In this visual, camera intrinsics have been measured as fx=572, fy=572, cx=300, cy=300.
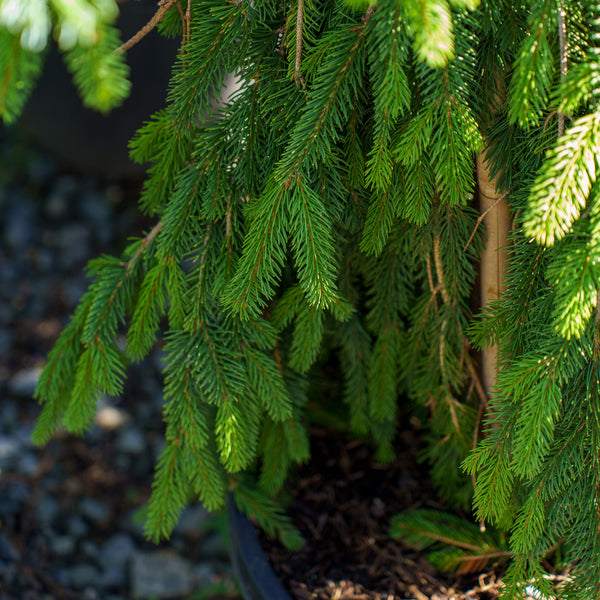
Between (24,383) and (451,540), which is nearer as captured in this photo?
(451,540)

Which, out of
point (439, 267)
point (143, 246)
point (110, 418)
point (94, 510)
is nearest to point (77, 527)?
point (94, 510)

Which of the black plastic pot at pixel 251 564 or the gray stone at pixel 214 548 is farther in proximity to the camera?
the gray stone at pixel 214 548

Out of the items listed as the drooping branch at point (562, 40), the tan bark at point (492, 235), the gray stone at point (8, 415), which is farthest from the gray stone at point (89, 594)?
the drooping branch at point (562, 40)

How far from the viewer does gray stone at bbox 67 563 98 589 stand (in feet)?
5.51

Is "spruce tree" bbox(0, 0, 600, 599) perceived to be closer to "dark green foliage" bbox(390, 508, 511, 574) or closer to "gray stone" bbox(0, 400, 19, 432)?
"dark green foliage" bbox(390, 508, 511, 574)

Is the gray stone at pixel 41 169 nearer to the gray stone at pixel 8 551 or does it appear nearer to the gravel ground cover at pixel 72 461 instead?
the gravel ground cover at pixel 72 461

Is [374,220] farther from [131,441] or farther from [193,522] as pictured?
[131,441]

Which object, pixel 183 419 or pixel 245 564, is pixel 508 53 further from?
pixel 245 564

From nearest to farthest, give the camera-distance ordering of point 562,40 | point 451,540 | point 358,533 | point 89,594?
point 562,40
point 451,540
point 358,533
point 89,594

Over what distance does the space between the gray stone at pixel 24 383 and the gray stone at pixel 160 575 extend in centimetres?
79

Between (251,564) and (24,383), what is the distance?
1.37 meters

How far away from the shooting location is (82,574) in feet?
5.56

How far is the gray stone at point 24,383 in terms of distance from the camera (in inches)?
84.5

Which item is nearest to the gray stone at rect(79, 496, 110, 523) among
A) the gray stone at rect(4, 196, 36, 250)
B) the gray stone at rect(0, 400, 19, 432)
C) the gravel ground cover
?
the gravel ground cover
